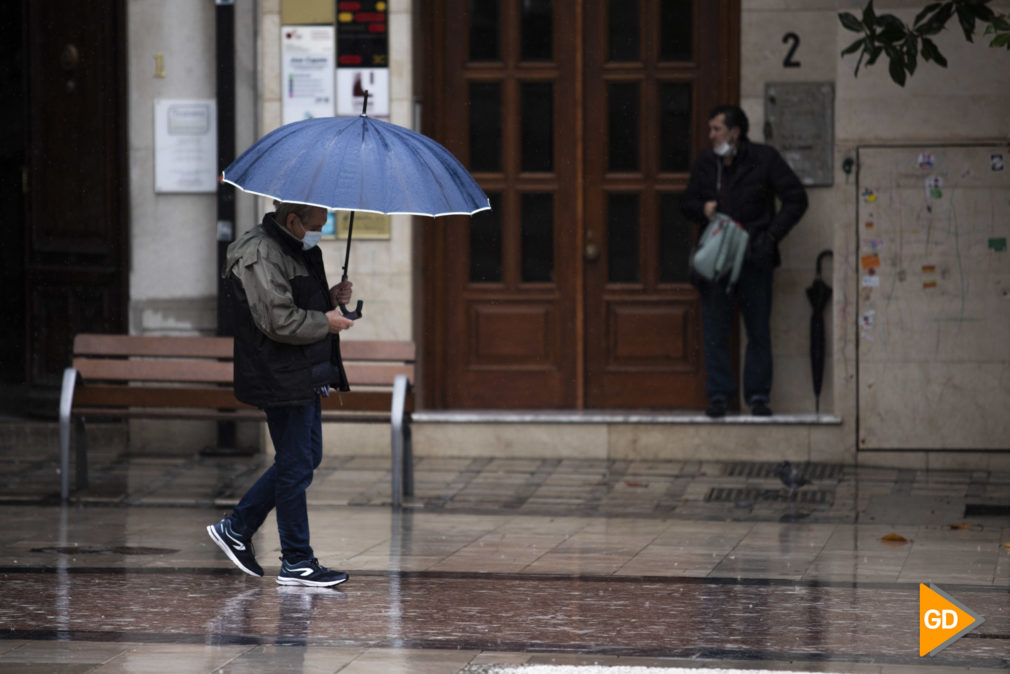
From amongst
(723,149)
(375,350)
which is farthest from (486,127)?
(375,350)

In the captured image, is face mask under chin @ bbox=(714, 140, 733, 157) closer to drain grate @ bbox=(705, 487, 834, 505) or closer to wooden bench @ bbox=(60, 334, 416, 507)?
drain grate @ bbox=(705, 487, 834, 505)

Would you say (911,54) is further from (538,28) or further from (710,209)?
(538,28)

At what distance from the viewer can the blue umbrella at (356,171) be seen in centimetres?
668

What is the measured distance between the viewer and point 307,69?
11664mm

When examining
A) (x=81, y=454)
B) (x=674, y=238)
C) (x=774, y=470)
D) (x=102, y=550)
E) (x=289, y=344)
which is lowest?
(x=774, y=470)

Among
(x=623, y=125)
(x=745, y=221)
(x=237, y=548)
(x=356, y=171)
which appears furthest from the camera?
(x=623, y=125)

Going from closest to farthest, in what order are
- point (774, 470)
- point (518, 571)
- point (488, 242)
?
point (518, 571), point (774, 470), point (488, 242)

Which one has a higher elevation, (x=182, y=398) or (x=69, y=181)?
(x=69, y=181)

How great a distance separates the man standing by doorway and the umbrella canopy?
4437 mm

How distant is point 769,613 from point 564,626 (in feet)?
2.69

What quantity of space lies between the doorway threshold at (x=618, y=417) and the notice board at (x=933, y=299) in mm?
444

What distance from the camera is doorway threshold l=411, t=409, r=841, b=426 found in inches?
446

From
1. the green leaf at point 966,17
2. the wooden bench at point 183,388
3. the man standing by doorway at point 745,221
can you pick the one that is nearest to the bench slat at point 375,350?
the wooden bench at point 183,388

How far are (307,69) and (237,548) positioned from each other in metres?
5.05
